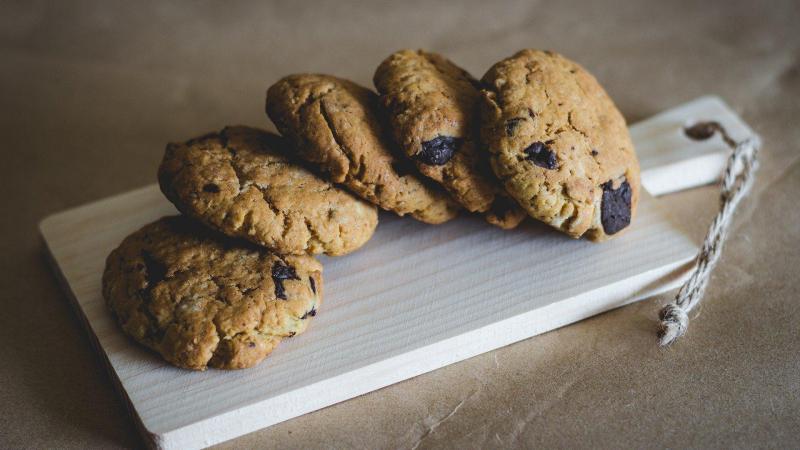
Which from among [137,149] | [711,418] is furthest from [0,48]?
[711,418]

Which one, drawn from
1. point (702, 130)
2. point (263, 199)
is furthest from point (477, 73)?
point (263, 199)

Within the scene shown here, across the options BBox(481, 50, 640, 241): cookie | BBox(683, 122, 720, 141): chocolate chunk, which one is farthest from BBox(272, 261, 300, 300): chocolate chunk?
BBox(683, 122, 720, 141): chocolate chunk

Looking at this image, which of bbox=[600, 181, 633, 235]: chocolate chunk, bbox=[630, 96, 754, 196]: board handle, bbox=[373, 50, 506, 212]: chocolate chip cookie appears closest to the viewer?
bbox=[373, 50, 506, 212]: chocolate chip cookie

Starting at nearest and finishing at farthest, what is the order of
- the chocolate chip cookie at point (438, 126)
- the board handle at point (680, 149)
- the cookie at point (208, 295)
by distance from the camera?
the cookie at point (208, 295) → the chocolate chip cookie at point (438, 126) → the board handle at point (680, 149)

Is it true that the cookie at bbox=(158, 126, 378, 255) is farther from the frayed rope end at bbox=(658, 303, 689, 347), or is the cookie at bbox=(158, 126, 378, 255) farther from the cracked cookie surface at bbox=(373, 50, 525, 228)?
the frayed rope end at bbox=(658, 303, 689, 347)

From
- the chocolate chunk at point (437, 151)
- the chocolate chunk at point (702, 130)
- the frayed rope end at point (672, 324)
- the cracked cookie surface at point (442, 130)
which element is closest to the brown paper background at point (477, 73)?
the frayed rope end at point (672, 324)

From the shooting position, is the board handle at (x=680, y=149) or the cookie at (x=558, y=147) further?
the board handle at (x=680, y=149)

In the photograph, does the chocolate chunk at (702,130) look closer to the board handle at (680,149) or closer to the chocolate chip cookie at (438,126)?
the board handle at (680,149)
